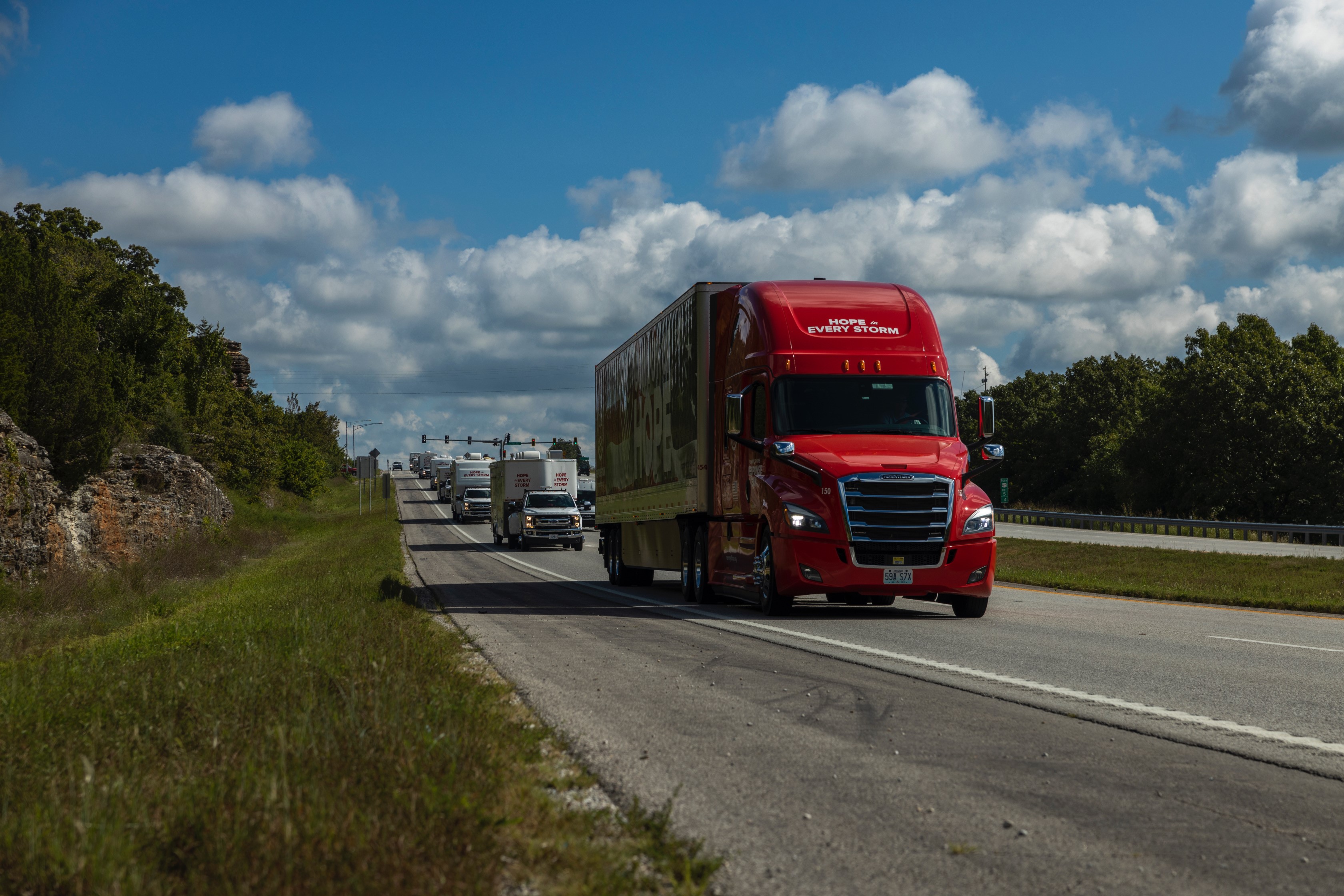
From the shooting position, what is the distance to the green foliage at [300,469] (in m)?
87.2

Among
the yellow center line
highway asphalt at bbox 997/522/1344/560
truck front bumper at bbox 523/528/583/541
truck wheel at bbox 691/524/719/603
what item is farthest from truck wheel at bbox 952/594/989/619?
truck front bumper at bbox 523/528/583/541

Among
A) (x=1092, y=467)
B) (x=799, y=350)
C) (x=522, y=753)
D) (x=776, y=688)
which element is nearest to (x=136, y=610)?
(x=799, y=350)

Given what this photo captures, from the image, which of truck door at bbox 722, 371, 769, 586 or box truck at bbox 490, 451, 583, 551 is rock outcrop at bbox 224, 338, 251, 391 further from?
truck door at bbox 722, 371, 769, 586

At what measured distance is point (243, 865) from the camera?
3.70 m

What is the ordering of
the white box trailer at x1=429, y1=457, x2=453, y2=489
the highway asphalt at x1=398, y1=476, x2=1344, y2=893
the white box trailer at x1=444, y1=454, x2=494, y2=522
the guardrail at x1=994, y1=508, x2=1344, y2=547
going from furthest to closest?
the white box trailer at x1=429, y1=457, x2=453, y2=489 < the white box trailer at x1=444, y1=454, x2=494, y2=522 < the guardrail at x1=994, y1=508, x2=1344, y2=547 < the highway asphalt at x1=398, y1=476, x2=1344, y2=893

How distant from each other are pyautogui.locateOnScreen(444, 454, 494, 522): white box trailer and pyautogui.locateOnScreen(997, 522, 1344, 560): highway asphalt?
32323 mm

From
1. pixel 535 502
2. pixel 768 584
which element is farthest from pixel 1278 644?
pixel 535 502

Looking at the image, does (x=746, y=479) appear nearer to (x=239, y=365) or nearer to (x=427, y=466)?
(x=239, y=365)

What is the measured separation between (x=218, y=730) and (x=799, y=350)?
34.3ft

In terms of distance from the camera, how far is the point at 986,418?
15.1m

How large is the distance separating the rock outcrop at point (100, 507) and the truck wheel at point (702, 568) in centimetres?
1283

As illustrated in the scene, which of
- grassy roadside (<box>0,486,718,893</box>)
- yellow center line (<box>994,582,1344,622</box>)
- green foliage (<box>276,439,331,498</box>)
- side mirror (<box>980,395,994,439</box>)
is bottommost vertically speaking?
yellow center line (<box>994,582,1344,622</box>)

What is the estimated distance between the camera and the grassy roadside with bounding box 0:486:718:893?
12.3ft

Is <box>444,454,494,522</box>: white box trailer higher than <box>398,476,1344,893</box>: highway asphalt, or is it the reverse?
<box>444,454,494,522</box>: white box trailer
